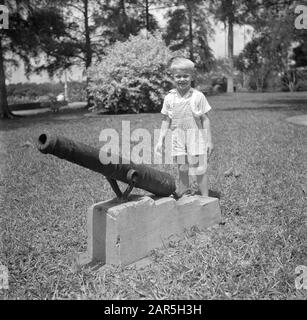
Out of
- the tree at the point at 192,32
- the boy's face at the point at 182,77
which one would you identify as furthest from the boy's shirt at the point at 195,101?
the tree at the point at 192,32

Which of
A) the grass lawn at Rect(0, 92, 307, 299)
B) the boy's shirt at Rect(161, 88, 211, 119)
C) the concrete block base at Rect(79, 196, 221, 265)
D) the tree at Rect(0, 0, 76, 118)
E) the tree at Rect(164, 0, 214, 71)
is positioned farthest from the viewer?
the tree at Rect(164, 0, 214, 71)

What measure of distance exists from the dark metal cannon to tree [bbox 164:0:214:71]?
28821 millimetres

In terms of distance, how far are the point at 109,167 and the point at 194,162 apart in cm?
150

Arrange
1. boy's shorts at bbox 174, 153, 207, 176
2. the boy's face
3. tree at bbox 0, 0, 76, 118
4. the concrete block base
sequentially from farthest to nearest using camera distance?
tree at bbox 0, 0, 76, 118
boy's shorts at bbox 174, 153, 207, 176
the boy's face
the concrete block base

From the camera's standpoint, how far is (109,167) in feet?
10.6

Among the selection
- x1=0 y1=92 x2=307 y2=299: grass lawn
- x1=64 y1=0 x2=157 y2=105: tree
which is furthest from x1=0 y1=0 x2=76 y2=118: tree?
x1=0 y1=92 x2=307 y2=299: grass lawn

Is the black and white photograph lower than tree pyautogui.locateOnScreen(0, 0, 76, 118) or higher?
lower

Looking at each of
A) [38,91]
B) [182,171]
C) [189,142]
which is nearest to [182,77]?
[189,142]

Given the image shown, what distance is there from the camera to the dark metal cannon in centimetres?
280

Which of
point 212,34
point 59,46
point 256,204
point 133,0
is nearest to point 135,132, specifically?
point 256,204

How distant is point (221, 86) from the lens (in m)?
42.0

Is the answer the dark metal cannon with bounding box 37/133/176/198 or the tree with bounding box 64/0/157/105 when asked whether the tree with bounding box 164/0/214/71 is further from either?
the dark metal cannon with bounding box 37/133/176/198

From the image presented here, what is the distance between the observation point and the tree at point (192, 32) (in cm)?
3216
